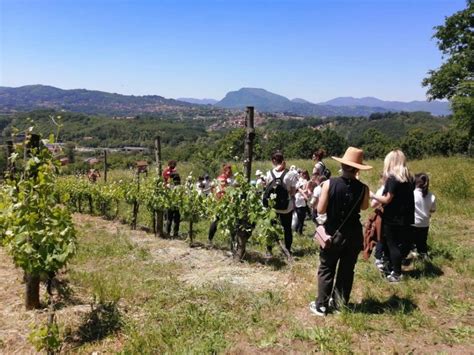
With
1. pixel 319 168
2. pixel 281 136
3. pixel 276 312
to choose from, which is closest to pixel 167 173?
pixel 319 168

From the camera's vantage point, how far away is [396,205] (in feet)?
16.6

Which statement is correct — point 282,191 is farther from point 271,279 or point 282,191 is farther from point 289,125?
point 289,125

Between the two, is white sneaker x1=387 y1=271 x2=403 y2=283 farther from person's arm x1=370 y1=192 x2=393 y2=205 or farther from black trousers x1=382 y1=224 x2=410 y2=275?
person's arm x1=370 y1=192 x2=393 y2=205

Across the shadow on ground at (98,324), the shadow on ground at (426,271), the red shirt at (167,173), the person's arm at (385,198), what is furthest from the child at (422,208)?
the red shirt at (167,173)

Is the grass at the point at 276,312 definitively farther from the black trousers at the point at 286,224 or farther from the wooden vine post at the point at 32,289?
the wooden vine post at the point at 32,289

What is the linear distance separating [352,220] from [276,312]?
1431mm

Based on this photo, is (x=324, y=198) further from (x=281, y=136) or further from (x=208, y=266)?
(x=281, y=136)

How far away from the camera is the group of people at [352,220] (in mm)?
4094

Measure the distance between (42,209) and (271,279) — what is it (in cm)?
330

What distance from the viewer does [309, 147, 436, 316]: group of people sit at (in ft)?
13.4

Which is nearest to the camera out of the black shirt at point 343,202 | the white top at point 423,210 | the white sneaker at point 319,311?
→ the black shirt at point 343,202

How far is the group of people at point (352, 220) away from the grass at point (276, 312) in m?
0.24

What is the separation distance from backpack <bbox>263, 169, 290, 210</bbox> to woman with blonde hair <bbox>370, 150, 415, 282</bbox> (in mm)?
1734

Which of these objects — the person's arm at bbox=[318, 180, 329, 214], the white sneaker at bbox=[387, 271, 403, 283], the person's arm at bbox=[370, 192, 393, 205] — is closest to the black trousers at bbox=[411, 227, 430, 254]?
the white sneaker at bbox=[387, 271, 403, 283]
